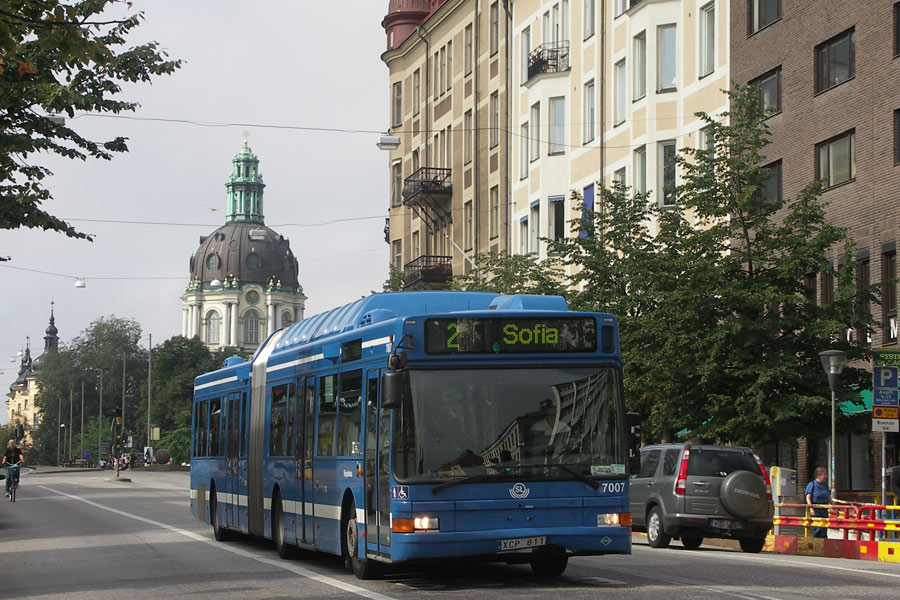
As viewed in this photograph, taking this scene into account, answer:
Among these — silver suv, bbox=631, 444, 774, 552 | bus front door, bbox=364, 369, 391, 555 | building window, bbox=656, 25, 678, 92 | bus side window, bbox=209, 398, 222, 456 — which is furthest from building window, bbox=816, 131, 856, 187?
bus front door, bbox=364, 369, 391, 555

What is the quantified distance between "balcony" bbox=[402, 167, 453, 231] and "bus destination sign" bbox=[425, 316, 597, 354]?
151ft

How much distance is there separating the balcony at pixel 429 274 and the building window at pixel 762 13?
21893mm

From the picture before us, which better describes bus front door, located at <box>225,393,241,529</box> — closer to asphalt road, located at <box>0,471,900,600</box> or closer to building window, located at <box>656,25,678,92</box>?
asphalt road, located at <box>0,471,900,600</box>

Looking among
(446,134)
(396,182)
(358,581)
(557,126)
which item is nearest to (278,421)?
(358,581)

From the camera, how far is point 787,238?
2703cm

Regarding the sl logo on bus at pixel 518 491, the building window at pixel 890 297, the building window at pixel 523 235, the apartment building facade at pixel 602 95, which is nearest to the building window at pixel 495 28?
the apartment building facade at pixel 602 95

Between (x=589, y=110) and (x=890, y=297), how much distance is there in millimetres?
17256

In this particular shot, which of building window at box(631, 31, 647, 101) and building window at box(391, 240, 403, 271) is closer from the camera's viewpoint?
building window at box(631, 31, 647, 101)

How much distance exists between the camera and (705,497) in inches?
900

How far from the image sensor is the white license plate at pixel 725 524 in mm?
22328

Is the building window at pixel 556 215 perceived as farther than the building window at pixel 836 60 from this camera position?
Yes

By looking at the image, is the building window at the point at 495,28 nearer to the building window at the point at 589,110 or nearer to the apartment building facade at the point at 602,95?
the apartment building facade at the point at 602,95

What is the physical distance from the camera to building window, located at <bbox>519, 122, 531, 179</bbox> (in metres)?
52.2

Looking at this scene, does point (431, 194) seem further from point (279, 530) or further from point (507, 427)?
point (507, 427)
